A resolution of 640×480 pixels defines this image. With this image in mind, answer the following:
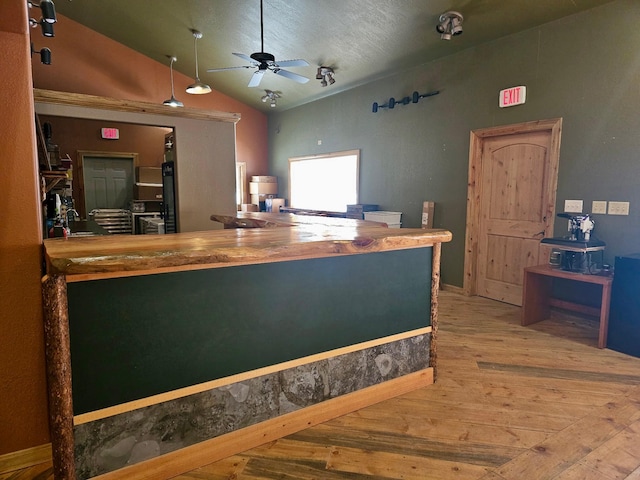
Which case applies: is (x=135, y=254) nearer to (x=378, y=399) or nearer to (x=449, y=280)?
(x=378, y=399)

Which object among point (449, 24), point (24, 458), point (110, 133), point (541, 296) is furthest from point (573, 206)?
point (110, 133)

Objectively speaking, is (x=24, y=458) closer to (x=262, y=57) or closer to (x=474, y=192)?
(x=262, y=57)

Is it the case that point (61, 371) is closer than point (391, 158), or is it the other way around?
point (61, 371)

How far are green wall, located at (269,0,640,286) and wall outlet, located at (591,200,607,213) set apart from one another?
0.05 m

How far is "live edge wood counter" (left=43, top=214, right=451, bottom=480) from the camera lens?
4.96 feet

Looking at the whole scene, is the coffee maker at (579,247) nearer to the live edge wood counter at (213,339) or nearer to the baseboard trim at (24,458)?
the live edge wood counter at (213,339)

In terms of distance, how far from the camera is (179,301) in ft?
5.55

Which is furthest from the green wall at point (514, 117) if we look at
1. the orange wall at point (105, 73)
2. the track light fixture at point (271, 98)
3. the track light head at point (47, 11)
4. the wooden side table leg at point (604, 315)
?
the track light head at point (47, 11)

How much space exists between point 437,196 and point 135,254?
4.22m

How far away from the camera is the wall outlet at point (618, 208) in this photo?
11.2 ft

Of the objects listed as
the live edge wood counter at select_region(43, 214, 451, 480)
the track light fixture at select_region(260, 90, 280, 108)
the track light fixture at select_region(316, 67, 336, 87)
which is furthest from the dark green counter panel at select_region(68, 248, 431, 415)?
the track light fixture at select_region(260, 90, 280, 108)

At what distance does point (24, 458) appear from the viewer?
1.75 m

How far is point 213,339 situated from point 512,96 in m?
3.92

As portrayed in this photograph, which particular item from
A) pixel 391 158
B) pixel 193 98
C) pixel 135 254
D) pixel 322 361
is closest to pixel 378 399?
pixel 322 361
